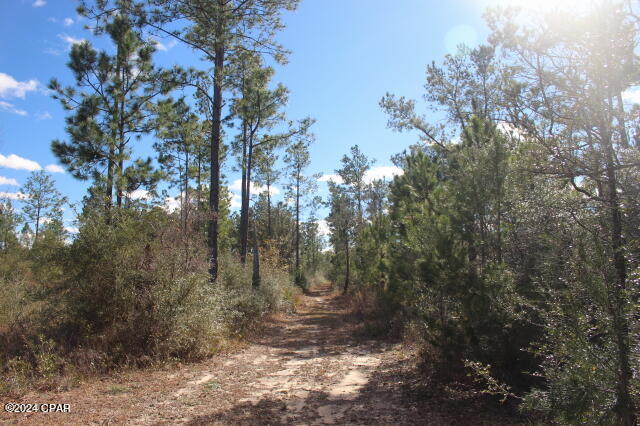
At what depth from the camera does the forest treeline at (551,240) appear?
11.0 ft

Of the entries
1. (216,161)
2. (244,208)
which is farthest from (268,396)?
(244,208)

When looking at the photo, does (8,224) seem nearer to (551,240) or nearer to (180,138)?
(180,138)

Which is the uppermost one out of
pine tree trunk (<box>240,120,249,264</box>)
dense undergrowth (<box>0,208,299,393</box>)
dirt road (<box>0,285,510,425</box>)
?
pine tree trunk (<box>240,120,249,264</box>)

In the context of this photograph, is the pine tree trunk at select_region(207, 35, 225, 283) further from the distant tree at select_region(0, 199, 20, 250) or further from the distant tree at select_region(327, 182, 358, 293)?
the distant tree at select_region(327, 182, 358, 293)

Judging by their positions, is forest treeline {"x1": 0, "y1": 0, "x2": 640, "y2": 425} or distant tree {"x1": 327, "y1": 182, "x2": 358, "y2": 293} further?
distant tree {"x1": 327, "y1": 182, "x2": 358, "y2": 293}

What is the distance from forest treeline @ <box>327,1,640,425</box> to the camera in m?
3.34

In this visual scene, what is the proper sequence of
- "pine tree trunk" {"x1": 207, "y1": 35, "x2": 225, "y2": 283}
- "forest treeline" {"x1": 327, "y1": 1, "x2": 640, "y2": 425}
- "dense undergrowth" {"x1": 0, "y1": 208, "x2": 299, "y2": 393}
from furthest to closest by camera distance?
"pine tree trunk" {"x1": 207, "y1": 35, "x2": 225, "y2": 283}, "dense undergrowth" {"x1": 0, "y1": 208, "x2": 299, "y2": 393}, "forest treeline" {"x1": 327, "y1": 1, "x2": 640, "y2": 425}

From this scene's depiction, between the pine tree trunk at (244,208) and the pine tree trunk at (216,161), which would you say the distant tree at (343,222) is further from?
the pine tree trunk at (216,161)

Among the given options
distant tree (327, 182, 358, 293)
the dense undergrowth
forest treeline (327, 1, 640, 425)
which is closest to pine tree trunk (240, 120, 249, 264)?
the dense undergrowth

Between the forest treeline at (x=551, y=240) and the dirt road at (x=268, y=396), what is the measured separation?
0.86 metres

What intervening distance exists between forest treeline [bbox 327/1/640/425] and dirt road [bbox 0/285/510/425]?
862mm

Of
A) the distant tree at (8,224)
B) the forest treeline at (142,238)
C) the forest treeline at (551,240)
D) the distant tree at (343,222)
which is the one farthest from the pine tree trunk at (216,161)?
the distant tree at (343,222)

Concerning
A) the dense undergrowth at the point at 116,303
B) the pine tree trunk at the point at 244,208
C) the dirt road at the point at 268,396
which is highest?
the pine tree trunk at the point at 244,208

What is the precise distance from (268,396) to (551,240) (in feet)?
15.7
